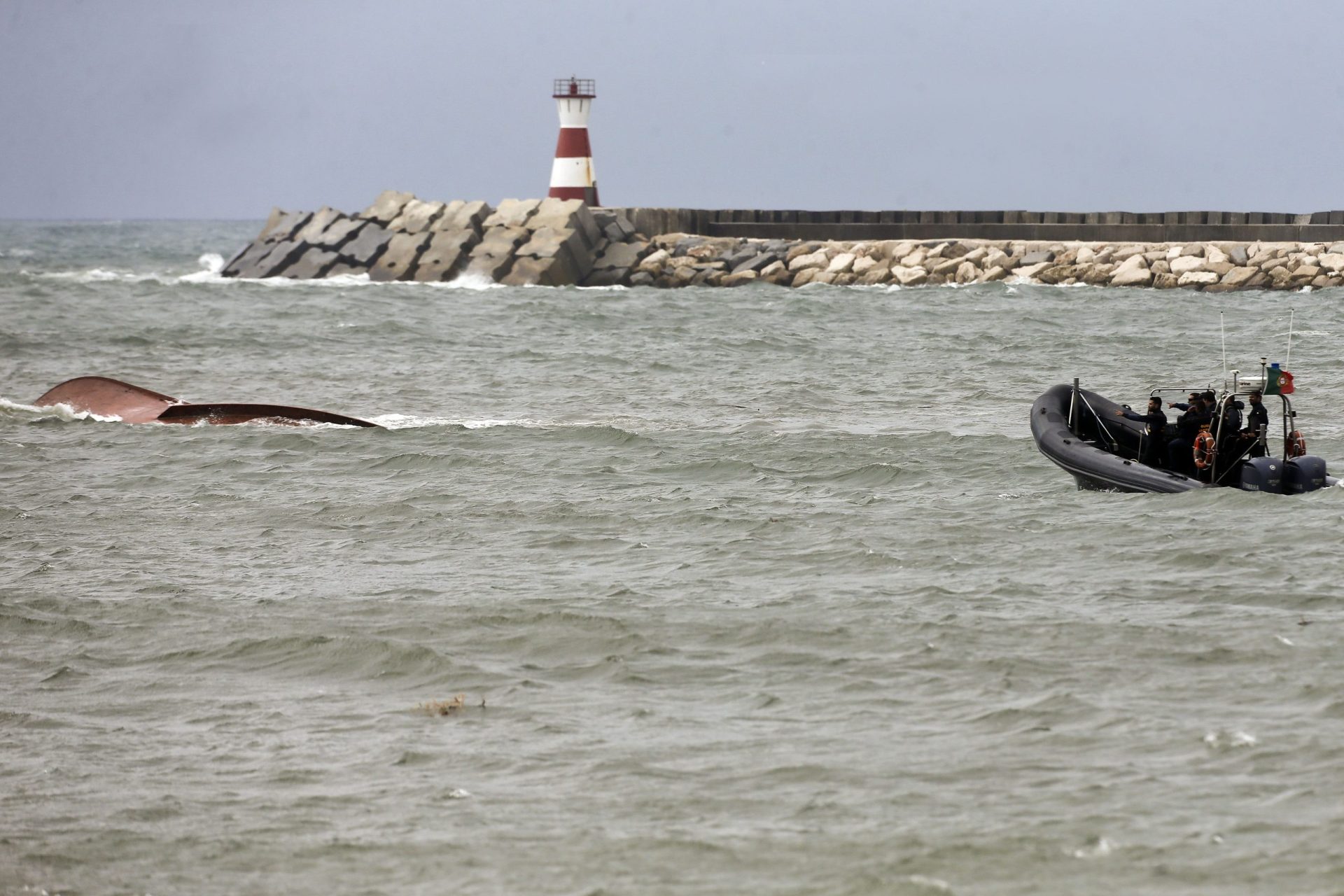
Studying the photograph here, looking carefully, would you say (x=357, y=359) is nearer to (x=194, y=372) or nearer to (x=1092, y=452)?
(x=194, y=372)

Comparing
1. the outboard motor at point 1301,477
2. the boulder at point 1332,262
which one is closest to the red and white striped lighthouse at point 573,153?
the boulder at point 1332,262

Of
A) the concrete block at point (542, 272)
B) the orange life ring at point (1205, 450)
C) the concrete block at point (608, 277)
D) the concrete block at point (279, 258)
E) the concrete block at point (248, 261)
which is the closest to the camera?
the orange life ring at point (1205, 450)

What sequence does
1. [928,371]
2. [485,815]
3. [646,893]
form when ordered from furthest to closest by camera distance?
[928,371], [485,815], [646,893]

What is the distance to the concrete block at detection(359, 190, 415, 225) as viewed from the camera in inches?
1789

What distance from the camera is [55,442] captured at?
15141 mm

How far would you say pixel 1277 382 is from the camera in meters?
10.8

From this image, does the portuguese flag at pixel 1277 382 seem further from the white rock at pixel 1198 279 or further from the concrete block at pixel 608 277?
the concrete block at pixel 608 277

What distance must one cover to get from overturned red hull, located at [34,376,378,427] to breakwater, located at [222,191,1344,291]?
23.3 metres

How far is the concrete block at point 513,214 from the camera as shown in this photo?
42.8 m

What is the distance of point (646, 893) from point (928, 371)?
1689cm

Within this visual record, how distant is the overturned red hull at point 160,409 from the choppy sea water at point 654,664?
49 centimetres

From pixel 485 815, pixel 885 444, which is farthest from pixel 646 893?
pixel 885 444

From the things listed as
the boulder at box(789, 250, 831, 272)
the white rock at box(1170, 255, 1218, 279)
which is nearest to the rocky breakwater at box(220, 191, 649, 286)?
the boulder at box(789, 250, 831, 272)

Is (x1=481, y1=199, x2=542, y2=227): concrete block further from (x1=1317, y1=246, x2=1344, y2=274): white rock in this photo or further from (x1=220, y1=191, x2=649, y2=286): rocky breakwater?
(x1=1317, y1=246, x2=1344, y2=274): white rock
